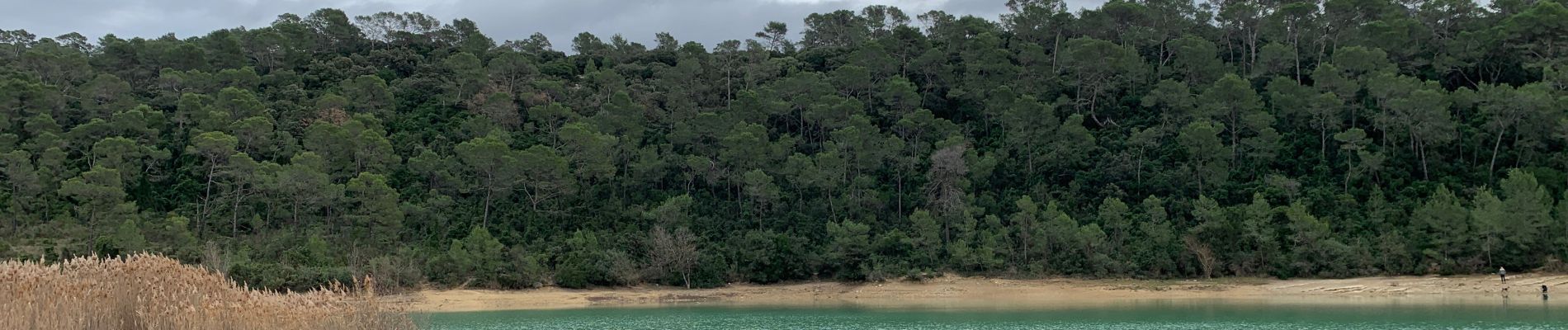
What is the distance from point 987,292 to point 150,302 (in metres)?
41.5

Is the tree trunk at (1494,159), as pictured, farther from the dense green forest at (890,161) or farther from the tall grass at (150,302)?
the tall grass at (150,302)

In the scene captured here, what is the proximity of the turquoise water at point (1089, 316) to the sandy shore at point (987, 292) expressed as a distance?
2.50 meters

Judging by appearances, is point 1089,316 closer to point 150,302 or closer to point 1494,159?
point 1494,159

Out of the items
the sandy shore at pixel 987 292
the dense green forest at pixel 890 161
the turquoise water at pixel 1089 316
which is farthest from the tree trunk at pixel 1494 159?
the turquoise water at pixel 1089 316

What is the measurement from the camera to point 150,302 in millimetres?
11344

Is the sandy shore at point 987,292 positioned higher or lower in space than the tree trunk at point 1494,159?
lower

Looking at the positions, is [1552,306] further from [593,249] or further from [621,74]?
[621,74]

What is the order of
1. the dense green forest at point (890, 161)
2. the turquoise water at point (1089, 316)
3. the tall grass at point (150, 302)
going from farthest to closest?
the dense green forest at point (890, 161), the turquoise water at point (1089, 316), the tall grass at point (150, 302)

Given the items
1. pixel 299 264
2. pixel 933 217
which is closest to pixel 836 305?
pixel 933 217

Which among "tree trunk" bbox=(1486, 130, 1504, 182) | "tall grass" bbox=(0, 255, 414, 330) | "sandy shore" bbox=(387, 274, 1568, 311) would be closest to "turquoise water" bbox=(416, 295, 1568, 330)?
"sandy shore" bbox=(387, 274, 1568, 311)

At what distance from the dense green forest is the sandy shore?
96 cm

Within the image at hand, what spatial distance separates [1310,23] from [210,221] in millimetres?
64086

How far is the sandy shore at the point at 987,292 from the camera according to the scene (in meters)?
43.5

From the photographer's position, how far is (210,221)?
2162 inches
